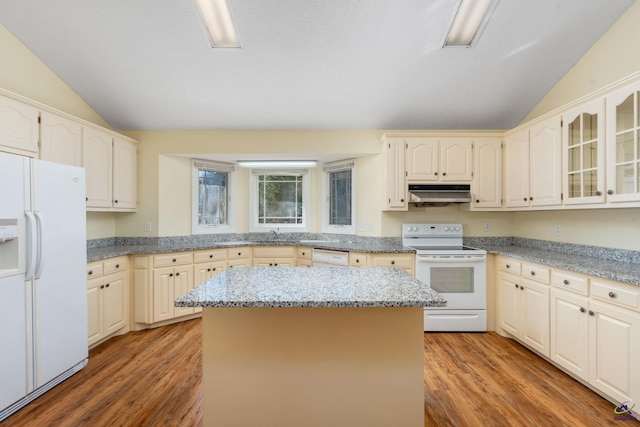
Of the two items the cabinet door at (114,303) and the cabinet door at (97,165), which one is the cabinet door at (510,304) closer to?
the cabinet door at (114,303)

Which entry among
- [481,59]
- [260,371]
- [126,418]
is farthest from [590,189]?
[126,418]

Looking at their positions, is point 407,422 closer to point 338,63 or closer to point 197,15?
point 338,63

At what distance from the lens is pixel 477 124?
360cm

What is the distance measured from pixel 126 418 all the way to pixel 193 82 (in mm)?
2967

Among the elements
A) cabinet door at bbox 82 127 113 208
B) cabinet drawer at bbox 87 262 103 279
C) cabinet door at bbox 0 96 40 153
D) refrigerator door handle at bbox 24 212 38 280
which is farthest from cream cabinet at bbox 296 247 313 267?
cabinet door at bbox 0 96 40 153

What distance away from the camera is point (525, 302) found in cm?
268

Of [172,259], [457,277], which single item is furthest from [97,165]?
[457,277]

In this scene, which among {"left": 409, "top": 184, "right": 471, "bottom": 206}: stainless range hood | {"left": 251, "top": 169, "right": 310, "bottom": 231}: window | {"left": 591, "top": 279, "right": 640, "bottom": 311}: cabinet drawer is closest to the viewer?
{"left": 591, "top": 279, "right": 640, "bottom": 311}: cabinet drawer

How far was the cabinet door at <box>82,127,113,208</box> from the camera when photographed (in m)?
2.87

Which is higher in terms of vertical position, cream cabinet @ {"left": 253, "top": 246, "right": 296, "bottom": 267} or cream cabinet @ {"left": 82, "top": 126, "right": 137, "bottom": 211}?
cream cabinet @ {"left": 82, "top": 126, "right": 137, "bottom": 211}

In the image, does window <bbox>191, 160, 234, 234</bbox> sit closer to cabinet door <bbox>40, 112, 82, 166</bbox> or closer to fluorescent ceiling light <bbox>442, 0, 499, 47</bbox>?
cabinet door <bbox>40, 112, 82, 166</bbox>

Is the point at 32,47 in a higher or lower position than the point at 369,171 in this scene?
higher

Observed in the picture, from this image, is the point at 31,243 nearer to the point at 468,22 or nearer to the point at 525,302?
the point at 468,22

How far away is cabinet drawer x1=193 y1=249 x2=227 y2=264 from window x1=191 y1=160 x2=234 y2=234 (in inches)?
21.4
